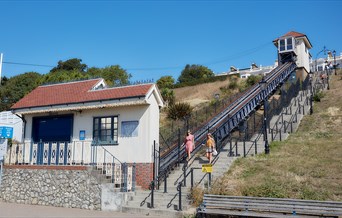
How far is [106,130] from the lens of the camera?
1603cm

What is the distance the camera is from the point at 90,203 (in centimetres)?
1327

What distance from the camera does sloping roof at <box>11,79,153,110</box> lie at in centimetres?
1546

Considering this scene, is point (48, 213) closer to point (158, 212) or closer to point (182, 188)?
point (158, 212)

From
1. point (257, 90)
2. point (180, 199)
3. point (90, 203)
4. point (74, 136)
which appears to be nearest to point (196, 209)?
point (180, 199)

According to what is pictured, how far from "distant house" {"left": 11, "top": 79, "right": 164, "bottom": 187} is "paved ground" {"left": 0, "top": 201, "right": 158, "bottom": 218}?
8.53ft

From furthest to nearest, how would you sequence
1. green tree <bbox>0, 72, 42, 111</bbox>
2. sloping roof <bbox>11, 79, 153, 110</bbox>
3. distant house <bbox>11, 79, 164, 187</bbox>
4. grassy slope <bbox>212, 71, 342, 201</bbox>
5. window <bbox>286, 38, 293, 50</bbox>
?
green tree <bbox>0, 72, 42, 111</bbox> < window <bbox>286, 38, 293, 50</bbox> < sloping roof <bbox>11, 79, 153, 110</bbox> < distant house <bbox>11, 79, 164, 187</bbox> < grassy slope <bbox>212, 71, 342, 201</bbox>

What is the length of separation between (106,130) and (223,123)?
289 inches

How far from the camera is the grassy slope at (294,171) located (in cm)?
1127

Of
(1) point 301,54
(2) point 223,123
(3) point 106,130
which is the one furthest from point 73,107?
(1) point 301,54

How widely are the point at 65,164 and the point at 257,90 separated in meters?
17.3

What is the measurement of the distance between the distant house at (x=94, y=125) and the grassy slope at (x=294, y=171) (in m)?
4.00

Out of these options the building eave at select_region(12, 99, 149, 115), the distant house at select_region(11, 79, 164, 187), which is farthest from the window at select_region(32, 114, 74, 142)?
the building eave at select_region(12, 99, 149, 115)

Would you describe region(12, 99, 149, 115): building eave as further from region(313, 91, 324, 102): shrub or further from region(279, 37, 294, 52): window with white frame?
region(279, 37, 294, 52): window with white frame

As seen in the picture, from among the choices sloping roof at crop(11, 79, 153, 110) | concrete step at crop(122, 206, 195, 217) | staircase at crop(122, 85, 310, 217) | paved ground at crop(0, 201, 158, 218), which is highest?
sloping roof at crop(11, 79, 153, 110)
